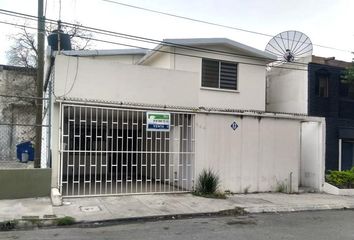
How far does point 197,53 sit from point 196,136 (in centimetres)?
503

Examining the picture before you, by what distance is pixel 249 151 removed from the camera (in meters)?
15.6

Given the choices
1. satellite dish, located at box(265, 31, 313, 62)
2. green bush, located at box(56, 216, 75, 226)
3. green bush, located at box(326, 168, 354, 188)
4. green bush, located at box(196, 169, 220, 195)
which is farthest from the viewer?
satellite dish, located at box(265, 31, 313, 62)

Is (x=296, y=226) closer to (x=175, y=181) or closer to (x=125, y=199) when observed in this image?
(x=125, y=199)

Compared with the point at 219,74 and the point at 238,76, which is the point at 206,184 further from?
the point at 238,76

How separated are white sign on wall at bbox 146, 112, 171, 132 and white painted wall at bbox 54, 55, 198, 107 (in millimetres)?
773

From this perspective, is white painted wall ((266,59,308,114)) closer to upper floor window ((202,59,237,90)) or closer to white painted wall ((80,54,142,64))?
upper floor window ((202,59,237,90))

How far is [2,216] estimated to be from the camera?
32.6ft

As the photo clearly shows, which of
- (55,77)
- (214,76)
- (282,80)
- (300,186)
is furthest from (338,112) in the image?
(55,77)

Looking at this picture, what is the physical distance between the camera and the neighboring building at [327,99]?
64.7 feet

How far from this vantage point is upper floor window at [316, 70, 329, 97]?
1995 cm

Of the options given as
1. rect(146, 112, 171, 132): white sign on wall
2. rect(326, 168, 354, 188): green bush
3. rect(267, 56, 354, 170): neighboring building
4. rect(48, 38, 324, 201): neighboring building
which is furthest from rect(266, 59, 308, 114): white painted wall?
rect(146, 112, 171, 132): white sign on wall

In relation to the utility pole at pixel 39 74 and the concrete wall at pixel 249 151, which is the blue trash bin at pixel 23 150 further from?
the concrete wall at pixel 249 151

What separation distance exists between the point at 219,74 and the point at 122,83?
598 cm

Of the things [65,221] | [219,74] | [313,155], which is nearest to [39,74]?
[65,221]
